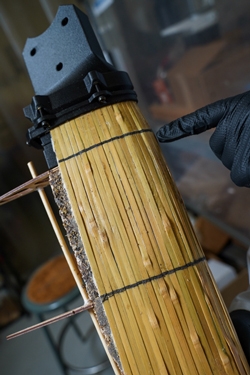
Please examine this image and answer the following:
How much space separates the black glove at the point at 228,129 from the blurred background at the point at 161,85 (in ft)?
3.86

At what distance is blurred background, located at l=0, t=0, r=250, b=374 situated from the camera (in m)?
1.88

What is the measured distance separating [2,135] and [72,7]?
7.30 feet

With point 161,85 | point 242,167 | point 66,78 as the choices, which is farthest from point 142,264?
point 161,85

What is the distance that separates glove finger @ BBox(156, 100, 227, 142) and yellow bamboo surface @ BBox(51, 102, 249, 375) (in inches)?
7.5

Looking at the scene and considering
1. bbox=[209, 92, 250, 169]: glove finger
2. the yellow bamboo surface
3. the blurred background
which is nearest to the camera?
the yellow bamboo surface

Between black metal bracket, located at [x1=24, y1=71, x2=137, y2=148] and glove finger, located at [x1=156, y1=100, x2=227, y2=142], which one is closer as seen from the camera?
black metal bracket, located at [x1=24, y1=71, x2=137, y2=148]

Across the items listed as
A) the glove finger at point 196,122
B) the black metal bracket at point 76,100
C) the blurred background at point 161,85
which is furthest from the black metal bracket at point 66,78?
the blurred background at point 161,85

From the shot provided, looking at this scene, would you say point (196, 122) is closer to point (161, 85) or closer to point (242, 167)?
point (242, 167)

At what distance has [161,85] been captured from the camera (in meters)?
2.41

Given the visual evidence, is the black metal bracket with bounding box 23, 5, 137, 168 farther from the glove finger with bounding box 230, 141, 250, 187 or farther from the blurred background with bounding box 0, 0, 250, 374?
the blurred background with bounding box 0, 0, 250, 374

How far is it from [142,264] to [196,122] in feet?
1.30

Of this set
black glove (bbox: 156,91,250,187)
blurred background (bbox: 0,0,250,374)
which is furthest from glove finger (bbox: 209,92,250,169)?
blurred background (bbox: 0,0,250,374)

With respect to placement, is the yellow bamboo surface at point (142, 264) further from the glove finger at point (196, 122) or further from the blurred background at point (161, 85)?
the blurred background at point (161, 85)

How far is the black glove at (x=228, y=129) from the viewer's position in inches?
29.1
